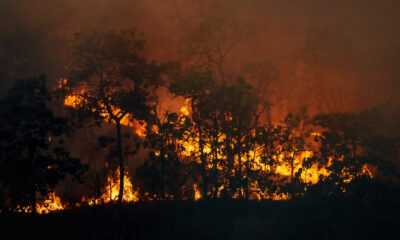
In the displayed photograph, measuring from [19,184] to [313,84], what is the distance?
163 ft

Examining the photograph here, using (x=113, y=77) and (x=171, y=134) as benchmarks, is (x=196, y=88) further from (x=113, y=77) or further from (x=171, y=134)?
(x=113, y=77)

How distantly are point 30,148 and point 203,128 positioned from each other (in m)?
12.6

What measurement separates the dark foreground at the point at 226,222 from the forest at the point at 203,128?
0.30ft

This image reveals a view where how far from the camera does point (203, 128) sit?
29.0 meters

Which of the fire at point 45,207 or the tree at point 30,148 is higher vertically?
the tree at point 30,148

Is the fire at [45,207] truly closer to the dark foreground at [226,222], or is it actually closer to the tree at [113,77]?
the dark foreground at [226,222]

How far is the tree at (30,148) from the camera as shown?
2233 centimetres

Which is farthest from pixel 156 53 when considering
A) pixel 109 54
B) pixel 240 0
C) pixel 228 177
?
pixel 228 177

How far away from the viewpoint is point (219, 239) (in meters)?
21.1

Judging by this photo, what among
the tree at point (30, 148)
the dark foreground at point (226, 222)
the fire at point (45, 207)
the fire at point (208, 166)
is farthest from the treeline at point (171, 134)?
the dark foreground at point (226, 222)

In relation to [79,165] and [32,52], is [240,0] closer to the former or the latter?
[32,52]

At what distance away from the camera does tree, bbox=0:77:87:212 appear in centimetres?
2233

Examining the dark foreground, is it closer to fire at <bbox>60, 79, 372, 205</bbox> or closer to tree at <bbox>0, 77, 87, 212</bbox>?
fire at <bbox>60, 79, 372, 205</bbox>

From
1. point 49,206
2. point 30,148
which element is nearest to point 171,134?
point 30,148
